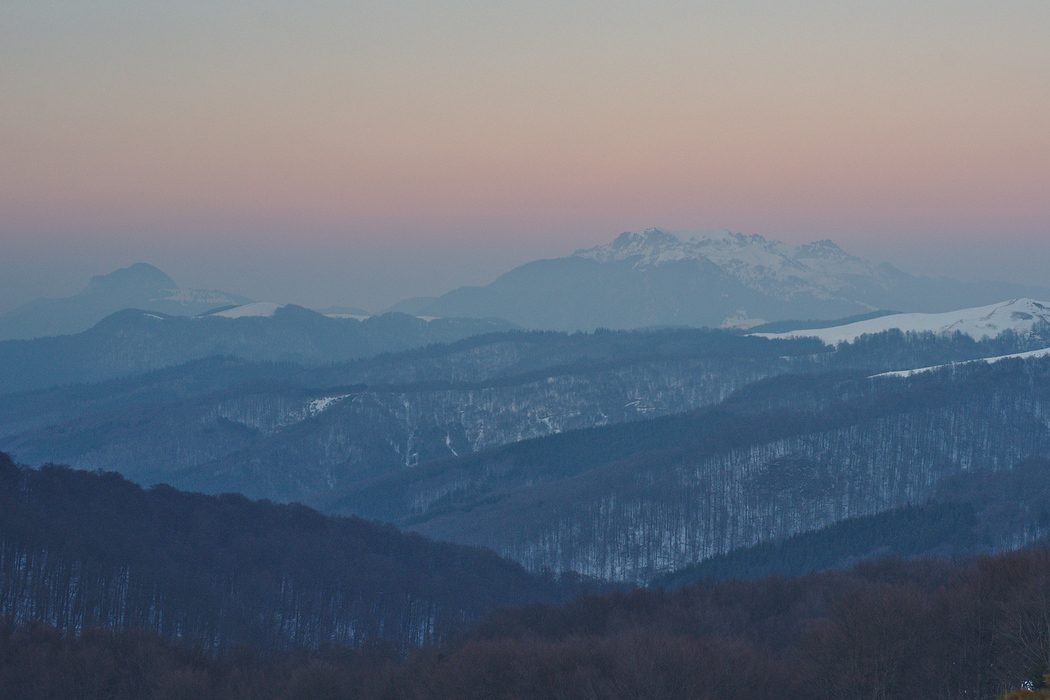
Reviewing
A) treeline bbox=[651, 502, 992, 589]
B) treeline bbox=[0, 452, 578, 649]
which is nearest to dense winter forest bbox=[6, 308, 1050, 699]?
treeline bbox=[0, 452, 578, 649]

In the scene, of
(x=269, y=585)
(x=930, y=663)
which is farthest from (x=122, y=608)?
(x=930, y=663)

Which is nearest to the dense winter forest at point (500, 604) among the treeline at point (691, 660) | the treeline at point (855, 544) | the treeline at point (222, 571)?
the treeline at point (691, 660)

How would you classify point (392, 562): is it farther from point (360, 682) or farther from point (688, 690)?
point (688, 690)

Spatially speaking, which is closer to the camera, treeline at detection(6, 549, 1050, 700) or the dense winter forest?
treeline at detection(6, 549, 1050, 700)

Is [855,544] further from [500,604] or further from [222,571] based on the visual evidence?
[222,571]

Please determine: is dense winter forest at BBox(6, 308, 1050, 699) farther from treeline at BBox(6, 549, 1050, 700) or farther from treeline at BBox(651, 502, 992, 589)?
treeline at BBox(651, 502, 992, 589)

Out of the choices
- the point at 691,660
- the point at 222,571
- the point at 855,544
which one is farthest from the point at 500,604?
the point at 691,660

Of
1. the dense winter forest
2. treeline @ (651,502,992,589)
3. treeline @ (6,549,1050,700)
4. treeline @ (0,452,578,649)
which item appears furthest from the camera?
treeline @ (651,502,992,589)
